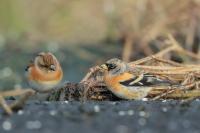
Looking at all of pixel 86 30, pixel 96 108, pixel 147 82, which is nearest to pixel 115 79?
pixel 147 82

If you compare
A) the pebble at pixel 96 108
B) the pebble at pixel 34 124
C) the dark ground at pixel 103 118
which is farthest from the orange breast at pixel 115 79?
the pebble at pixel 34 124

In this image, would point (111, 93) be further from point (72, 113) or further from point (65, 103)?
point (72, 113)

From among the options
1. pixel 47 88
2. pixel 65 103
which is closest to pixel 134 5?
pixel 47 88

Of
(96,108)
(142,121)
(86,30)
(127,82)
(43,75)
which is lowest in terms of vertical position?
(142,121)

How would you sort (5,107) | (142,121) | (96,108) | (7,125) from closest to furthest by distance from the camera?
(7,125), (142,121), (5,107), (96,108)

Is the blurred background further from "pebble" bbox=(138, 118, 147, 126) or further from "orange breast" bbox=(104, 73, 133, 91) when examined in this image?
"pebble" bbox=(138, 118, 147, 126)

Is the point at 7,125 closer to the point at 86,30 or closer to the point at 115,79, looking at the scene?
the point at 115,79

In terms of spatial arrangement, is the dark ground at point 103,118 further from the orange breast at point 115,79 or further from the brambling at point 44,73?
the brambling at point 44,73
